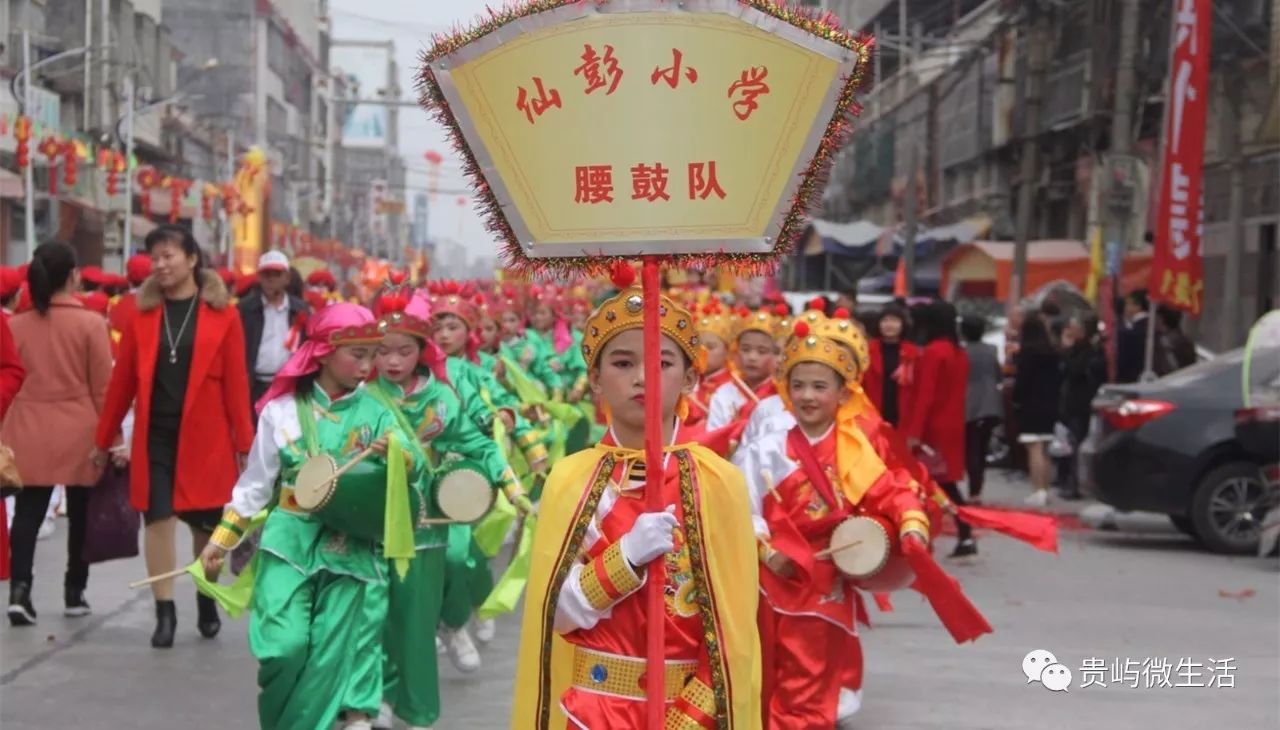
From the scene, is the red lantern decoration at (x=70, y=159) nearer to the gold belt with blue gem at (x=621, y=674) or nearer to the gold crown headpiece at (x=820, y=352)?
the gold crown headpiece at (x=820, y=352)

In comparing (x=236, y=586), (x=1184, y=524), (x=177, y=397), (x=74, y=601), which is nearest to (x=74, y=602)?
(x=74, y=601)

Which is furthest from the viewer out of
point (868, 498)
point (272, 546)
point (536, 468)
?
point (536, 468)

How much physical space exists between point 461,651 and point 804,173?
4.66 m

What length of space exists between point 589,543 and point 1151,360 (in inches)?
515

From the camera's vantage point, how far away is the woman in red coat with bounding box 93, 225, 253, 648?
865 cm

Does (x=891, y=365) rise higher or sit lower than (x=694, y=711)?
higher

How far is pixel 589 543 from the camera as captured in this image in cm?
452

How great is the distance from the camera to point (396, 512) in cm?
653

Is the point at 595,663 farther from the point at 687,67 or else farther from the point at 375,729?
the point at 375,729

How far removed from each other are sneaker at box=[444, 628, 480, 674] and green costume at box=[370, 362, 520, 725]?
46 cm

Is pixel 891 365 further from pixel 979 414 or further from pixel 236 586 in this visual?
pixel 236 586

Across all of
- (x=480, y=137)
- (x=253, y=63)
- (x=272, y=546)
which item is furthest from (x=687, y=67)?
(x=253, y=63)

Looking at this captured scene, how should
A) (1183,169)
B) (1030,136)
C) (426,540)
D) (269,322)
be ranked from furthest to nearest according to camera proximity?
(1030,136) < (1183,169) < (269,322) < (426,540)

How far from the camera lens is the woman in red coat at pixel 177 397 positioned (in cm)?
865
